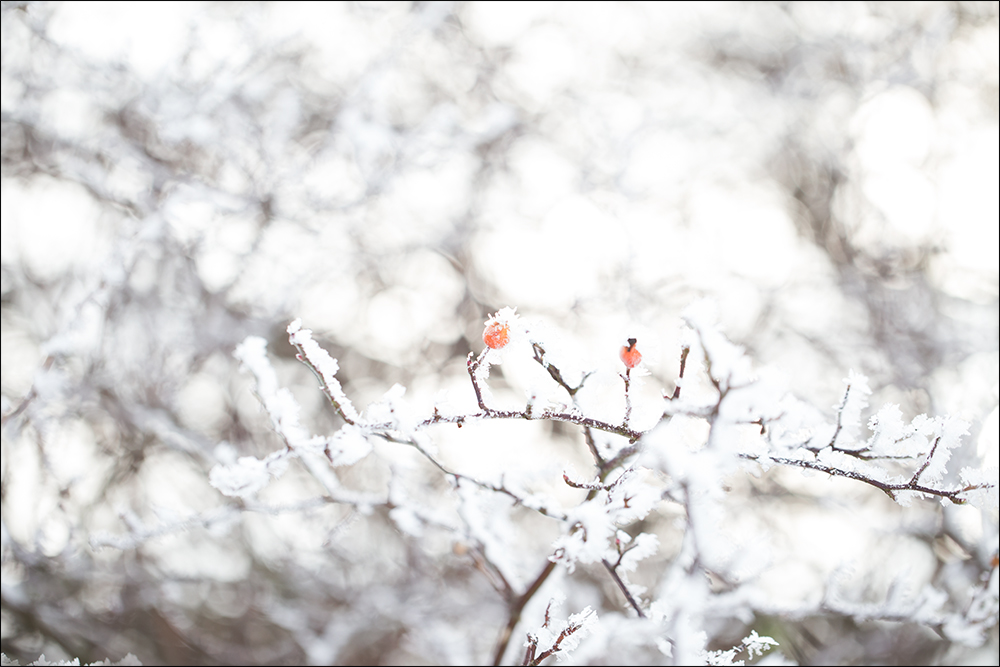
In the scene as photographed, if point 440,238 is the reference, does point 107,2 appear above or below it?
above

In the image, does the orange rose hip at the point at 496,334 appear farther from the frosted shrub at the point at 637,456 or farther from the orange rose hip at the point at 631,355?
the orange rose hip at the point at 631,355

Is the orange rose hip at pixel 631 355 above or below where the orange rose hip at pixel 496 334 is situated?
above

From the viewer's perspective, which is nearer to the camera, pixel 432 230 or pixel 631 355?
pixel 631 355

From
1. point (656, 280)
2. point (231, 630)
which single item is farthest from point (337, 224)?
point (231, 630)

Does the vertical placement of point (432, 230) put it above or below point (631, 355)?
above

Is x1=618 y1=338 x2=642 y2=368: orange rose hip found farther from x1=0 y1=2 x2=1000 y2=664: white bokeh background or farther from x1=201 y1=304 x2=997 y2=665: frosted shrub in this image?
x1=0 y1=2 x2=1000 y2=664: white bokeh background

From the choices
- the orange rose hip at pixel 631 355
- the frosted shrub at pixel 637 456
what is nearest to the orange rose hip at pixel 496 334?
the frosted shrub at pixel 637 456

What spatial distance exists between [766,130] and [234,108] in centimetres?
454

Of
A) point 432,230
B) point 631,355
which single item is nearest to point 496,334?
point 631,355

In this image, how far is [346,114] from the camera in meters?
3.35

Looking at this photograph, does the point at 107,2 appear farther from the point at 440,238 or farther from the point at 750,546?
the point at 750,546

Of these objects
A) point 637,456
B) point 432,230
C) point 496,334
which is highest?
point 432,230

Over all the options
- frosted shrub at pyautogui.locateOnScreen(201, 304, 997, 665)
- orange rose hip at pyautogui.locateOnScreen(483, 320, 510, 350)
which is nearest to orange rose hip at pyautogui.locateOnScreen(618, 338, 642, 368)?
frosted shrub at pyautogui.locateOnScreen(201, 304, 997, 665)

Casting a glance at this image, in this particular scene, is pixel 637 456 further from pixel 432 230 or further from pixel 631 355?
pixel 432 230
